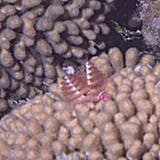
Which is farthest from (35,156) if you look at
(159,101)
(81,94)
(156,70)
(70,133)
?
(156,70)

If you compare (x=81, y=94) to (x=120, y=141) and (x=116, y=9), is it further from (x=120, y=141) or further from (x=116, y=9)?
(x=116, y=9)

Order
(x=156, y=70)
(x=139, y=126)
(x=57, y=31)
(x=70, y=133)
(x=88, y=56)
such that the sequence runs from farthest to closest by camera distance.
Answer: (x=88, y=56) < (x=57, y=31) < (x=156, y=70) < (x=70, y=133) < (x=139, y=126)

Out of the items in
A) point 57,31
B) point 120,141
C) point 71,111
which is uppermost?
point 57,31

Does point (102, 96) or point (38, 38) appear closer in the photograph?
point (102, 96)

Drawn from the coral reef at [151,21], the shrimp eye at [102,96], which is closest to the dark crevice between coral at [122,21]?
the coral reef at [151,21]

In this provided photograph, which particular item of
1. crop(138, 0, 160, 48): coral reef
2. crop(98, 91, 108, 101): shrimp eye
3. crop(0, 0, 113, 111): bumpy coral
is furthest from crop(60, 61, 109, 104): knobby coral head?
crop(138, 0, 160, 48): coral reef

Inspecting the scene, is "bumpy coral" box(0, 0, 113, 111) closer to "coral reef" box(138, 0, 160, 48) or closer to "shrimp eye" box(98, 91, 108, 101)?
"coral reef" box(138, 0, 160, 48)

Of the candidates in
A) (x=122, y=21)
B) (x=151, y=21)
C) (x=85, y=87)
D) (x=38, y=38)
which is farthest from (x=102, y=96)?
(x=122, y=21)

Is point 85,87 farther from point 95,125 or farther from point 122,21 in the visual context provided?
point 122,21
